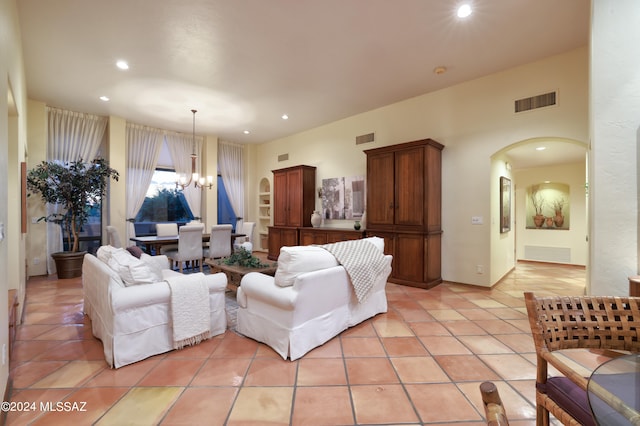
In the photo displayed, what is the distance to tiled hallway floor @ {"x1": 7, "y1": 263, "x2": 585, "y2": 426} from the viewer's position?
171 centimetres

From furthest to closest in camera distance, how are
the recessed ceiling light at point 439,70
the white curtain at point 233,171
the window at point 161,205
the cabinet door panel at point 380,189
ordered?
the white curtain at point 233,171
the window at point 161,205
the cabinet door panel at point 380,189
the recessed ceiling light at point 439,70

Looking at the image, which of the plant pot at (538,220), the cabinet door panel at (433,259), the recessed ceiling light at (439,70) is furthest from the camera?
the plant pot at (538,220)

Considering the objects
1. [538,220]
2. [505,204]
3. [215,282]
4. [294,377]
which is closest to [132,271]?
[215,282]

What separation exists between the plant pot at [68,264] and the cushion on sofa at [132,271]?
3.64 metres

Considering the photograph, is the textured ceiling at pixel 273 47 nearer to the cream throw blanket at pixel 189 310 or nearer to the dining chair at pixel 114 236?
the dining chair at pixel 114 236

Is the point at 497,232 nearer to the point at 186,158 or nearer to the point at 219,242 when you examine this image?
the point at 219,242

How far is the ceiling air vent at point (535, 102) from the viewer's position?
3.82 m

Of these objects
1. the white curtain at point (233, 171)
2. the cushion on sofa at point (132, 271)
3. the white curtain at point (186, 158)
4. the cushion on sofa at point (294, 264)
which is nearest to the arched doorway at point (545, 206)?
the cushion on sofa at point (294, 264)

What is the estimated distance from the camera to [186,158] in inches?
284

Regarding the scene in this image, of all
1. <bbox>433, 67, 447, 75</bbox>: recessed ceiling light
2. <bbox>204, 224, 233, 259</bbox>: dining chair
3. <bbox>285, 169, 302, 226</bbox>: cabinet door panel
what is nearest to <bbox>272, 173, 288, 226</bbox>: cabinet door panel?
<bbox>285, 169, 302, 226</bbox>: cabinet door panel

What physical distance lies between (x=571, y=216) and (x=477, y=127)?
4.13 metres

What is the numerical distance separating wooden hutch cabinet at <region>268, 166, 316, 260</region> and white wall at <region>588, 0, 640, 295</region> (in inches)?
195

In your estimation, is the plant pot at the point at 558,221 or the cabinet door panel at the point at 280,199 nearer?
the plant pot at the point at 558,221

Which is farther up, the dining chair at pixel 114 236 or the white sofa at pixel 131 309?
the dining chair at pixel 114 236
